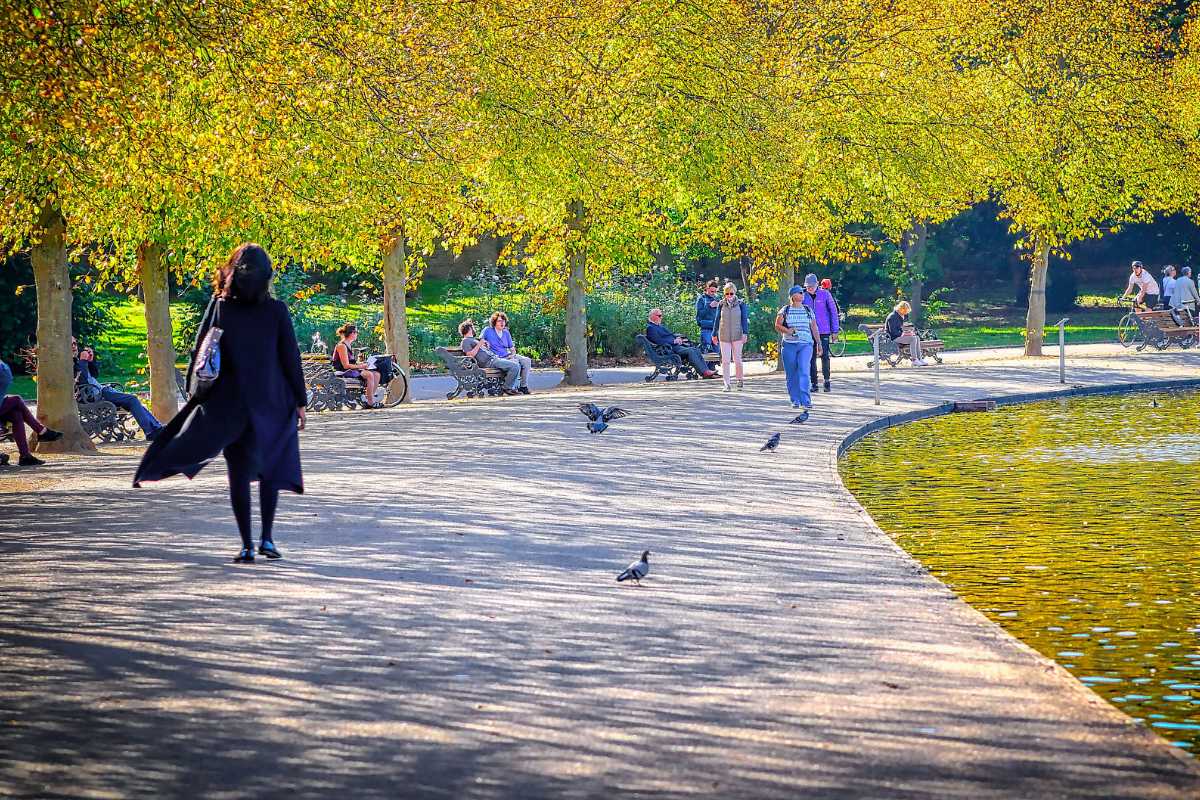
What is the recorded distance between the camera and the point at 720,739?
4816 mm

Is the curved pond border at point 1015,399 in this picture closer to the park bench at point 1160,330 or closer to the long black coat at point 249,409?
the long black coat at point 249,409

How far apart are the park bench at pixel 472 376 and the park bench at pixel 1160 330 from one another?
48.6ft

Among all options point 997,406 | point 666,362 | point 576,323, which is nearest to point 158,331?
point 576,323

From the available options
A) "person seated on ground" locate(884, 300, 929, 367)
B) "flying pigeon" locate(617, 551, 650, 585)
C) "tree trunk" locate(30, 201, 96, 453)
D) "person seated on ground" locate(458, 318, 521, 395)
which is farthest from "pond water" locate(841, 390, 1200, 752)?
"person seated on ground" locate(884, 300, 929, 367)

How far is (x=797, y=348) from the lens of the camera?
1848 cm

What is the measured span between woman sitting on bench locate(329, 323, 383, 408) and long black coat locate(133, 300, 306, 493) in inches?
493

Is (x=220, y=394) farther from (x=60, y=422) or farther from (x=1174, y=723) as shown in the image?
(x=60, y=422)

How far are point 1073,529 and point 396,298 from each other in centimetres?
1514

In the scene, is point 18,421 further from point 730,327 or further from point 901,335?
point 901,335

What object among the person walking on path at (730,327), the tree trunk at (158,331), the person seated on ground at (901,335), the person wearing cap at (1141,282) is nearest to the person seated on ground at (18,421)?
the tree trunk at (158,331)

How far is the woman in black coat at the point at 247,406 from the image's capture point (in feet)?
26.8

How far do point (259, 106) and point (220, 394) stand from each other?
5.34m

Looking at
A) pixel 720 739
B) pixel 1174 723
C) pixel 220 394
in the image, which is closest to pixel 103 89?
pixel 220 394

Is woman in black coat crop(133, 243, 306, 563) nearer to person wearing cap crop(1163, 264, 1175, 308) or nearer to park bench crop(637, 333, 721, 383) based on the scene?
park bench crop(637, 333, 721, 383)
